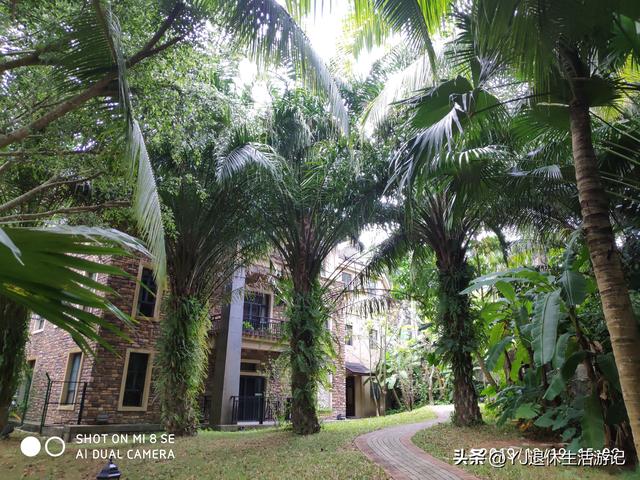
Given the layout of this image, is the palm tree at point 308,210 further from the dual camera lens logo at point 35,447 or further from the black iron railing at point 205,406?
the black iron railing at point 205,406

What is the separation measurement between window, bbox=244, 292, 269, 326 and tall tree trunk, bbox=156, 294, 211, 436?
668cm

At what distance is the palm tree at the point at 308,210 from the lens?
9.91m

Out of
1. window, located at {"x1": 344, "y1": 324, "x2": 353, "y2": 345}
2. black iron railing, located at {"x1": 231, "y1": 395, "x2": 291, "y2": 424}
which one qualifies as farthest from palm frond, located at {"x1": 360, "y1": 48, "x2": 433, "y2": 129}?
window, located at {"x1": 344, "y1": 324, "x2": 353, "y2": 345}

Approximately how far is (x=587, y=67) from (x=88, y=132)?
7.03m

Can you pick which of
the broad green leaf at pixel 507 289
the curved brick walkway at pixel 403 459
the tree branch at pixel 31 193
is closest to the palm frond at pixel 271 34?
the tree branch at pixel 31 193

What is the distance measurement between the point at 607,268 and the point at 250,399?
15114 mm

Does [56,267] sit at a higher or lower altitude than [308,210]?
lower

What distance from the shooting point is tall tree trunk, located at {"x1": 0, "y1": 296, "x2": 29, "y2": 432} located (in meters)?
9.77

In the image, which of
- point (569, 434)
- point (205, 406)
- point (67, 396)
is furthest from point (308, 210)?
point (67, 396)

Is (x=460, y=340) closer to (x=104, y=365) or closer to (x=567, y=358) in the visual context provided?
Answer: (x=567, y=358)

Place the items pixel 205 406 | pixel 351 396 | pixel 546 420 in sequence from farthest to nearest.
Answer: pixel 351 396 < pixel 205 406 < pixel 546 420

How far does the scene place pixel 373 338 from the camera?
76.7 ft

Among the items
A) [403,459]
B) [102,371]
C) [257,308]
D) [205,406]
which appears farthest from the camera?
[257,308]

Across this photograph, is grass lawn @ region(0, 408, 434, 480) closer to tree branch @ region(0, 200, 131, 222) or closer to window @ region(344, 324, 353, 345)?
tree branch @ region(0, 200, 131, 222)
